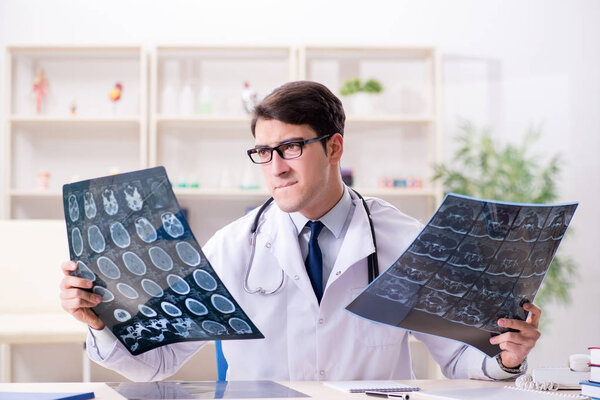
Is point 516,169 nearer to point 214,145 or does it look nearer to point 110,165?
point 214,145

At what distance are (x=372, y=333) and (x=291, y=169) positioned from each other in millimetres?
402

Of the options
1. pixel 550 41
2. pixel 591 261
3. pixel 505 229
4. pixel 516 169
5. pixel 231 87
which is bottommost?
pixel 591 261

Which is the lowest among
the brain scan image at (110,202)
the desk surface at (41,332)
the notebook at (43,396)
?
the desk surface at (41,332)

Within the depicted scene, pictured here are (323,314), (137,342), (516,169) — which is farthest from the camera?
(516,169)

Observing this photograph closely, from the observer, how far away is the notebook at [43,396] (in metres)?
1.01

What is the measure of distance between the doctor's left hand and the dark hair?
0.58 meters

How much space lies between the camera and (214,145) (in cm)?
418

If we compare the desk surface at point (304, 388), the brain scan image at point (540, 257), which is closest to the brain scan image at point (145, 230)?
the desk surface at point (304, 388)

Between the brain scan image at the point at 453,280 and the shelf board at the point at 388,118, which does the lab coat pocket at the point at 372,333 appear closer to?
the brain scan image at the point at 453,280

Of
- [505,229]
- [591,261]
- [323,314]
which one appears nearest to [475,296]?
[505,229]

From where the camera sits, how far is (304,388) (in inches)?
44.9

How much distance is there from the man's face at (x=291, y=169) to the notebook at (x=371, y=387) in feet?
1.35

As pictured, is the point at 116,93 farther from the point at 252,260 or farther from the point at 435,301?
the point at 435,301

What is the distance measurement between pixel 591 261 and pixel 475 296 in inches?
136
